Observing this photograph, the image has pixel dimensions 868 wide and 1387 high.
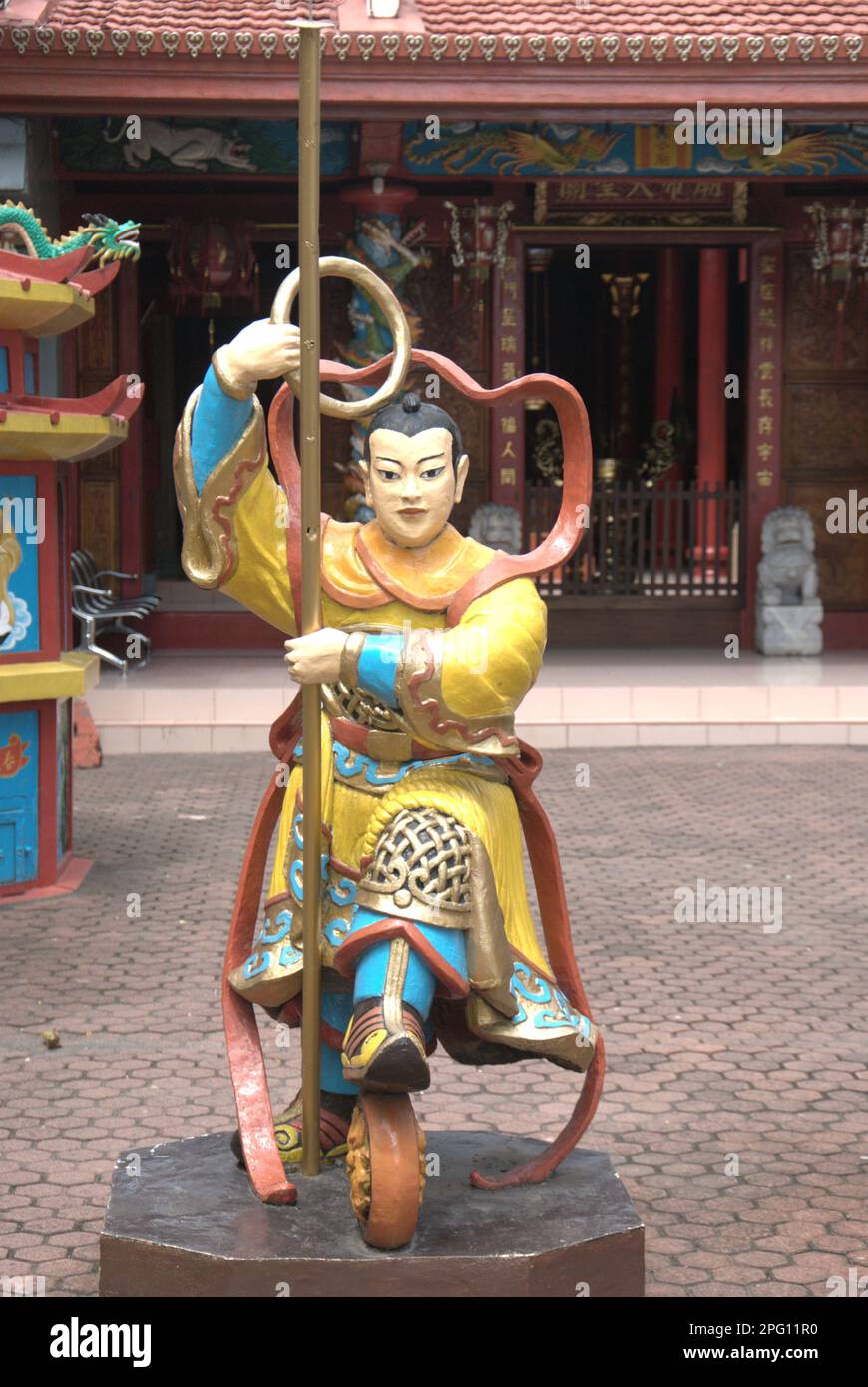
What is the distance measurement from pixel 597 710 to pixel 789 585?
2.45 metres

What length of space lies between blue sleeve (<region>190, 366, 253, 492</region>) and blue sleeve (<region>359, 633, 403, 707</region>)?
1.60ft

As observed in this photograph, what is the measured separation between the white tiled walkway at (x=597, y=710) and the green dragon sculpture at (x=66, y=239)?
392 centimetres

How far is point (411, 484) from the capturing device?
3873mm

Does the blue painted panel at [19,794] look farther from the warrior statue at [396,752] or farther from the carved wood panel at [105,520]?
the carved wood panel at [105,520]

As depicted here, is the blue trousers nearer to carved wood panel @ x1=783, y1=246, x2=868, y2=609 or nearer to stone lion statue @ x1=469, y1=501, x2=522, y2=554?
stone lion statue @ x1=469, y1=501, x2=522, y2=554

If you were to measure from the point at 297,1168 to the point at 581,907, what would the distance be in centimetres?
376

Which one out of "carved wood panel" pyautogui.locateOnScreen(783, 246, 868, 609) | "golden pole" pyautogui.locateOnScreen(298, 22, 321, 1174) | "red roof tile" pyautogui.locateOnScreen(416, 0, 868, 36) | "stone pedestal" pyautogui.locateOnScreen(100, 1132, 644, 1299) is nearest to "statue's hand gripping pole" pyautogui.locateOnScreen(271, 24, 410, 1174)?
"golden pole" pyautogui.locateOnScreen(298, 22, 321, 1174)

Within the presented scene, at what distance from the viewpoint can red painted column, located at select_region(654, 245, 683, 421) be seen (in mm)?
19062

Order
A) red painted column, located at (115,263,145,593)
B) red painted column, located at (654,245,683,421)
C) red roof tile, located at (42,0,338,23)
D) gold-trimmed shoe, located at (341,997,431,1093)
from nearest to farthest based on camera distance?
gold-trimmed shoe, located at (341,997,431,1093) → red roof tile, located at (42,0,338,23) → red painted column, located at (115,263,145,593) → red painted column, located at (654,245,683,421)

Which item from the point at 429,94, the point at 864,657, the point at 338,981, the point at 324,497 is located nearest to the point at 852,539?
the point at 864,657

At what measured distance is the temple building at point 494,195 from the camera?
438 inches

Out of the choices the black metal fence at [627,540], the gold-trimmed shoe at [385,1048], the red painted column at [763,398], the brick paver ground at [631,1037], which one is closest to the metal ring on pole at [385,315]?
the gold-trimmed shoe at [385,1048]

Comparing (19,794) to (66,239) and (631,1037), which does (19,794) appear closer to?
(66,239)

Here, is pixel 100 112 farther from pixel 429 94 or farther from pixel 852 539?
pixel 852 539
